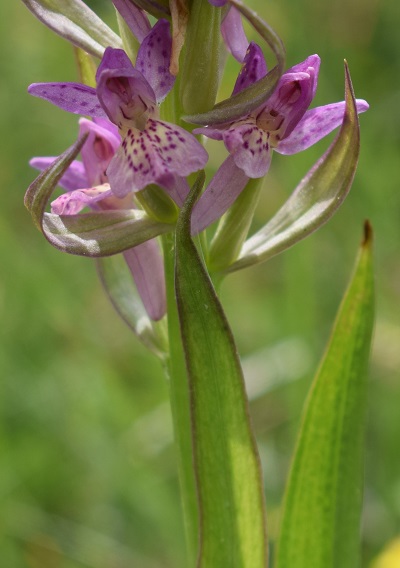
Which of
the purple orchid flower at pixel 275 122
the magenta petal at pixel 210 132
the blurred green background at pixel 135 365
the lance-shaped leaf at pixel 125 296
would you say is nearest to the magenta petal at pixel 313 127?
the purple orchid flower at pixel 275 122

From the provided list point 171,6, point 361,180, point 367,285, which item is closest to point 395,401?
point 361,180

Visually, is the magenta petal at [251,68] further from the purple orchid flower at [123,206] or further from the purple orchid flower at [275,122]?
the purple orchid flower at [123,206]

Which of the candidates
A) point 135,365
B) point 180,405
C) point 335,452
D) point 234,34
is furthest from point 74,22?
point 135,365

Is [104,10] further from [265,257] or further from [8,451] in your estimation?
[265,257]

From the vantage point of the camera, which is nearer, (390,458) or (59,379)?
(390,458)

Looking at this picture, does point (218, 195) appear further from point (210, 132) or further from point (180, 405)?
point (180, 405)

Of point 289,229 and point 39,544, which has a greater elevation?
point 289,229
